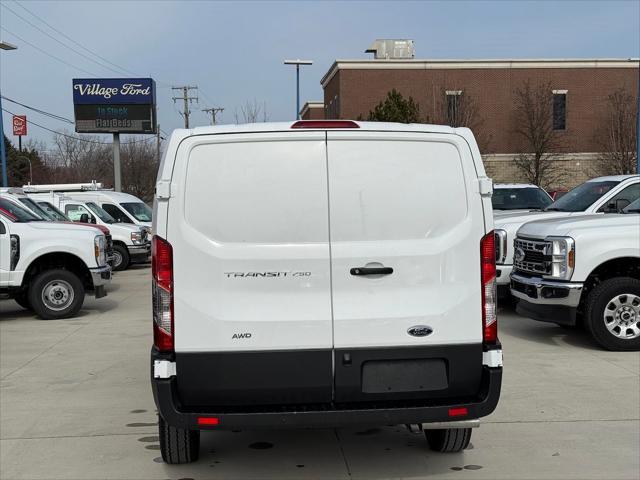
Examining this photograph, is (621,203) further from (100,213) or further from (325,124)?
(100,213)

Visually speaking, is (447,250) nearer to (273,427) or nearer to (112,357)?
(273,427)

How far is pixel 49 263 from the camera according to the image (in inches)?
446

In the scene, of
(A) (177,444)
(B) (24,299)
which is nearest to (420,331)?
(A) (177,444)

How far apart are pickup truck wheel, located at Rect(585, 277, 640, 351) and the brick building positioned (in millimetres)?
42120

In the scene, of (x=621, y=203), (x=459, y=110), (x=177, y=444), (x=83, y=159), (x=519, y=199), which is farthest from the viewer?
(x=83, y=159)

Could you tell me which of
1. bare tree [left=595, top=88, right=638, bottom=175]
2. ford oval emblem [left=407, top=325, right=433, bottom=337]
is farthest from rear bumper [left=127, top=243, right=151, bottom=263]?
bare tree [left=595, top=88, right=638, bottom=175]

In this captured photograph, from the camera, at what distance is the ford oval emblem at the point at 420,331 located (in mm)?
3903

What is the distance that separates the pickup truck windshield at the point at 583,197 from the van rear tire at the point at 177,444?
746cm

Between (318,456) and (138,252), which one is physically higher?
(138,252)

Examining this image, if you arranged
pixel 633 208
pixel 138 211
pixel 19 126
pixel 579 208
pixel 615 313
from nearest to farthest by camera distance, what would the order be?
1. pixel 615 313
2. pixel 633 208
3. pixel 579 208
4. pixel 138 211
5. pixel 19 126

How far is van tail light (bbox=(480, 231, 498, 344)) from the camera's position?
13.1 feet

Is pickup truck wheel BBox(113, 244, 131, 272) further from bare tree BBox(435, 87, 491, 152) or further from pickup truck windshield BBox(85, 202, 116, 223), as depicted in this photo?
bare tree BBox(435, 87, 491, 152)

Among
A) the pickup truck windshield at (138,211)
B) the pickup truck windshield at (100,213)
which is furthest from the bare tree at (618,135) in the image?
the pickup truck windshield at (100,213)

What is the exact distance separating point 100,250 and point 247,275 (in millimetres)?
8139
